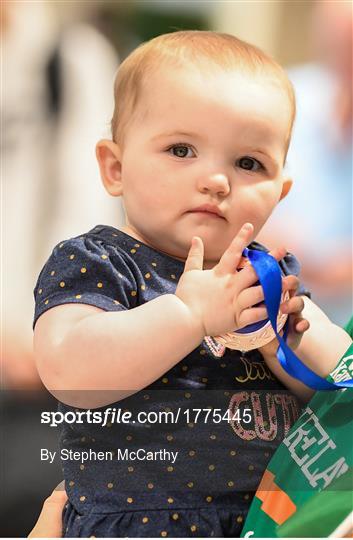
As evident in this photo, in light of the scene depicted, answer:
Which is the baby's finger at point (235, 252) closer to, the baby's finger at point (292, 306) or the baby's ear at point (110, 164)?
the baby's finger at point (292, 306)

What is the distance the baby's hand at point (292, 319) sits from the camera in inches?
25.4

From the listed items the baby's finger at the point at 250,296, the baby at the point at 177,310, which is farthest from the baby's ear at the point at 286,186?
the baby's finger at the point at 250,296

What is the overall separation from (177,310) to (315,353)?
0.19m

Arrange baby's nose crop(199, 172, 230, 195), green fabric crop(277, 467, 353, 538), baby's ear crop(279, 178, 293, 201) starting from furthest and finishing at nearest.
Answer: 1. baby's ear crop(279, 178, 293, 201)
2. baby's nose crop(199, 172, 230, 195)
3. green fabric crop(277, 467, 353, 538)

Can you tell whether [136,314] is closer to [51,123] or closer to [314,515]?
[314,515]

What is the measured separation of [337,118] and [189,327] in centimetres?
40

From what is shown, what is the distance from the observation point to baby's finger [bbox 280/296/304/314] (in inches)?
25.5

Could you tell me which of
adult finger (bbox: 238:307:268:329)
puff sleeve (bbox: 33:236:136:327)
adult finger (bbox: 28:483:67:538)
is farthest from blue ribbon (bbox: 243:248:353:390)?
adult finger (bbox: 28:483:67:538)

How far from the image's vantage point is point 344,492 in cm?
62

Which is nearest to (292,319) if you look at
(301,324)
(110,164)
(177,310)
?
(301,324)

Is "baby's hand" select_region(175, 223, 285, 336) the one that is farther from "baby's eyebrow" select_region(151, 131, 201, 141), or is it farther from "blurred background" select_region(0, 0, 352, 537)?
"blurred background" select_region(0, 0, 352, 537)

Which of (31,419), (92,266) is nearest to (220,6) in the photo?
(92,266)

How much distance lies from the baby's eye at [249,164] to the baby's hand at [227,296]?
14 centimetres

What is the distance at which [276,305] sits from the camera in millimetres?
621
